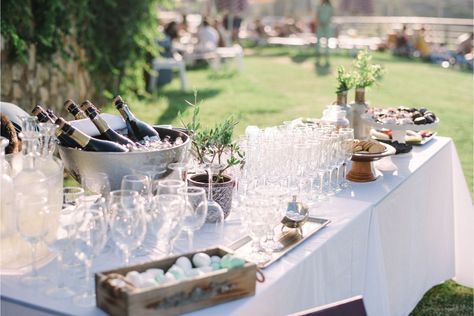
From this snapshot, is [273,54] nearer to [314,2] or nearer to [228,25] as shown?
[228,25]

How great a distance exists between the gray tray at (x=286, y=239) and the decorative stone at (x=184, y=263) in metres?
0.28

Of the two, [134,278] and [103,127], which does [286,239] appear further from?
[103,127]

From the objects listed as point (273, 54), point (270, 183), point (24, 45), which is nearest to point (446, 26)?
point (273, 54)

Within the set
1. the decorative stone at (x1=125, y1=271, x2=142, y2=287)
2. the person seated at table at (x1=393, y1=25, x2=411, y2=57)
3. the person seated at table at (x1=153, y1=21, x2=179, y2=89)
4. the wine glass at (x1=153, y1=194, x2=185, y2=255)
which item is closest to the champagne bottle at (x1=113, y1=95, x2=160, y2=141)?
the wine glass at (x1=153, y1=194, x2=185, y2=255)

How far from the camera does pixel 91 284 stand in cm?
184

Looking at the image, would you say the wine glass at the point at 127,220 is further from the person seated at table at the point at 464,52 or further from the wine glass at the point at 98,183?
the person seated at table at the point at 464,52

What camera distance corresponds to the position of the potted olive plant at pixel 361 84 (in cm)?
381

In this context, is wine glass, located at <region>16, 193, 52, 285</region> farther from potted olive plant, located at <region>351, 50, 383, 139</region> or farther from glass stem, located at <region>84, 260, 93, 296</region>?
potted olive plant, located at <region>351, 50, 383, 139</region>

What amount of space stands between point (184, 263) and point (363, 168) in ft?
4.80

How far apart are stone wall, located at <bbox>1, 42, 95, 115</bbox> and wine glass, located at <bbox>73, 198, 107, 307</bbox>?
4.93 metres

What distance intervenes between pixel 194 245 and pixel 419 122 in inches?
78.7

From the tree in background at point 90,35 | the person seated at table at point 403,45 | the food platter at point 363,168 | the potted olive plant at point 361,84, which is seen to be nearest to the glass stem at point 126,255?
the food platter at point 363,168

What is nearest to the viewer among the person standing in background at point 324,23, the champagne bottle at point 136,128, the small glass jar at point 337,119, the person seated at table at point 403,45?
the champagne bottle at point 136,128

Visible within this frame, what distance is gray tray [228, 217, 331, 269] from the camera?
7.02ft
